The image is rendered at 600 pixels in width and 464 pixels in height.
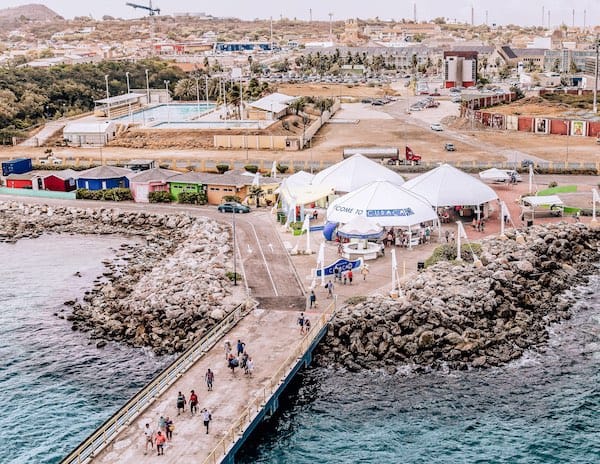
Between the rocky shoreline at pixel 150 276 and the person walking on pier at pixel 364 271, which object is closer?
the rocky shoreline at pixel 150 276

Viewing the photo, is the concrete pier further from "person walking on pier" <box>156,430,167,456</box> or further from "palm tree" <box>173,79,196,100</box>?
"palm tree" <box>173,79,196,100</box>

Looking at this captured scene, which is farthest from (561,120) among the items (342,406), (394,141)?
(342,406)

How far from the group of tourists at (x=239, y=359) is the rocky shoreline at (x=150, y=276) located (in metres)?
3.46

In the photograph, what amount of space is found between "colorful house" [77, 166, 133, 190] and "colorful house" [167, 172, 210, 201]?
4695 mm

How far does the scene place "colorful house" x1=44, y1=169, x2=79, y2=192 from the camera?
70.4 m

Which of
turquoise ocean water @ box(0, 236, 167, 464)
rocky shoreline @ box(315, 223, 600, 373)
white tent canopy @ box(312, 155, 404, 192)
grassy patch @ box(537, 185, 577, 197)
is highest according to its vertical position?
white tent canopy @ box(312, 155, 404, 192)

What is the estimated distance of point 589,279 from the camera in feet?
153

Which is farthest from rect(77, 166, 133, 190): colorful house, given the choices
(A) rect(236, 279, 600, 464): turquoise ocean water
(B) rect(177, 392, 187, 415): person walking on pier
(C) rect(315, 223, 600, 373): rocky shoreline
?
(B) rect(177, 392, 187, 415): person walking on pier

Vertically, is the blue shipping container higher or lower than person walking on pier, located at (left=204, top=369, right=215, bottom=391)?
higher

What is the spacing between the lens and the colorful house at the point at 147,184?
6581cm

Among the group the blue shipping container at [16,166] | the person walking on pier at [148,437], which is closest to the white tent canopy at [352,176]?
the blue shipping container at [16,166]

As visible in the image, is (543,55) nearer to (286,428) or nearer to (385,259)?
(385,259)

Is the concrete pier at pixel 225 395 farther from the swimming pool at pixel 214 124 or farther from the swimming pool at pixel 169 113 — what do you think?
the swimming pool at pixel 169 113

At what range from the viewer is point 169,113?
113 meters
